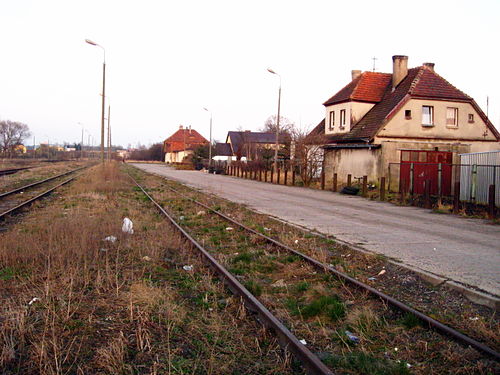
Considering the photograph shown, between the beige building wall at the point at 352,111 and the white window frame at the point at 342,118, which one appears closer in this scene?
the beige building wall at the point at 352,111

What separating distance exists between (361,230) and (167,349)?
27.0 feet

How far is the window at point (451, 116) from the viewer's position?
28.3m

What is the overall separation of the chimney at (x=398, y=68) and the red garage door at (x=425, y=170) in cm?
647

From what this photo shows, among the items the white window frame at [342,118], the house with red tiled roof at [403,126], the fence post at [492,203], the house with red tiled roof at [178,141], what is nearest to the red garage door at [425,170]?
the house with red tiled roof at [403,126]

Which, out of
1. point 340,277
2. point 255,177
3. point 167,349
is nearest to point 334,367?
point 167,349

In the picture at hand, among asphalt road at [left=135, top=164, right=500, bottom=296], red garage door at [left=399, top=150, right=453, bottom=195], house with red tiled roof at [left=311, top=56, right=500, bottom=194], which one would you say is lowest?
asphalt road at [left=135, top=164, right=500, bottom=296]

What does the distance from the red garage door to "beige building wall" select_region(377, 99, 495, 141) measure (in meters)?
1.41

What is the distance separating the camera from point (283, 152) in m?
40.9

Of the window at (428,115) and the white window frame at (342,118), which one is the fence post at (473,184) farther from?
the white window frame at (342,118)

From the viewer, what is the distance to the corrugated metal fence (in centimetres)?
1652

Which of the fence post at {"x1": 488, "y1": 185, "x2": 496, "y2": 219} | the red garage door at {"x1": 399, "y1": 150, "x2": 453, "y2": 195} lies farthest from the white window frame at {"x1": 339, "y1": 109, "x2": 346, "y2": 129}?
the fence post at {"x1": 488, "y1": 185, "x2": 496, "y2": 219}

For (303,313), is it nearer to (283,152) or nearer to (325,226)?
(325,226)

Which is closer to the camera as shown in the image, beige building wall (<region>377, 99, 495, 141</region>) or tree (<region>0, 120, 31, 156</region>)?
beige building wall (<region>377, 99, 495, 141</region>)

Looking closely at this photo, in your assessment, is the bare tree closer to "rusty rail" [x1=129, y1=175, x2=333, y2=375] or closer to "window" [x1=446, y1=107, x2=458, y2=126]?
"window" [x1=446, y1=107, x2=458, y2=126]
